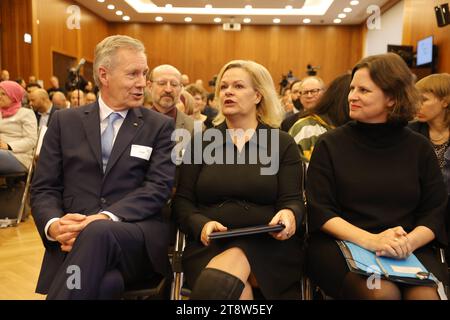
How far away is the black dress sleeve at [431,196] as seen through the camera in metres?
1.79

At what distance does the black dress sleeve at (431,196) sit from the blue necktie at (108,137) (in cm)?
145

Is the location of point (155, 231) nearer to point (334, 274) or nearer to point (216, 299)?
point (216, 299)

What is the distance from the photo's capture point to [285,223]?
172 cm

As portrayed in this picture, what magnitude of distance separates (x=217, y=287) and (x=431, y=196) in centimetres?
105

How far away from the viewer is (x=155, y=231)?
6.04 feet

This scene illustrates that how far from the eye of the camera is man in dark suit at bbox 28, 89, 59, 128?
528 centimetres

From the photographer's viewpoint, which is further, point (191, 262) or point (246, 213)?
point (246, 213)

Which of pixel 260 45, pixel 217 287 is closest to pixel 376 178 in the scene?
pixel 217 287

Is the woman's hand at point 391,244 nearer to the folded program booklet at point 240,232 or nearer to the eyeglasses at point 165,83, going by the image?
the folded program booklet at point 240,232

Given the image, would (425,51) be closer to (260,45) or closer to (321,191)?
(260,45)

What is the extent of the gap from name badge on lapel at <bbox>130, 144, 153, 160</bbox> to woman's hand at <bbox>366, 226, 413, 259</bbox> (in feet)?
3.50

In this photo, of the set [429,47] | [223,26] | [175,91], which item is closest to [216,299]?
[175,91]

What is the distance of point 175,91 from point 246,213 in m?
1.46

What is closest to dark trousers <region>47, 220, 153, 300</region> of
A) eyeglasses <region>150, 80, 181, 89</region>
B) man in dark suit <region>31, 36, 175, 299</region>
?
man in dark suit <region>31, 36, 175, 299</region>
